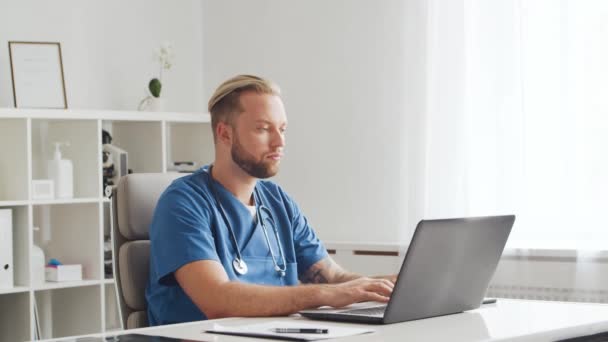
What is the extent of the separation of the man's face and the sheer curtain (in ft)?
4.90

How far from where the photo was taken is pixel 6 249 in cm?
353

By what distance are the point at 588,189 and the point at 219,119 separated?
5.29 ft

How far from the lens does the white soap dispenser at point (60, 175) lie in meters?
3.75

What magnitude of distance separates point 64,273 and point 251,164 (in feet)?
5.80

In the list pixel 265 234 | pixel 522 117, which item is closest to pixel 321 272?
pixel 265 234

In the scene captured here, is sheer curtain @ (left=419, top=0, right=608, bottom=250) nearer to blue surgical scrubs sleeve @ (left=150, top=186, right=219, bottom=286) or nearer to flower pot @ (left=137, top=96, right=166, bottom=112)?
flower pot @ (left=137, top=96, right=166, bottom=112)

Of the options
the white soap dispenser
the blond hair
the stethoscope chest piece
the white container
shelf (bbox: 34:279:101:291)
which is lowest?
shelf (bbox: 34:279:101:291)

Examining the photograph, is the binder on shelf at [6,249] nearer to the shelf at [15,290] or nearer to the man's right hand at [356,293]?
the shelf at [15,290]

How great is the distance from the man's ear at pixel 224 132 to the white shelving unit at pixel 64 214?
151 cm

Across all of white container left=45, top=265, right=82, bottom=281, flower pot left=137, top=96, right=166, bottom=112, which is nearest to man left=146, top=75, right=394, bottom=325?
white container left=45, top=265, right=82, bottom=281

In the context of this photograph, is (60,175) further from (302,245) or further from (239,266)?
(239,266)

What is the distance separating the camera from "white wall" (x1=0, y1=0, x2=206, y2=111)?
3.90m

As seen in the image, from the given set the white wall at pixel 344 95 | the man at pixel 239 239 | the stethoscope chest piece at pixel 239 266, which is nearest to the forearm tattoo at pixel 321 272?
the man at pixel 239 239

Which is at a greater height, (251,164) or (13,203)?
(251,164)
